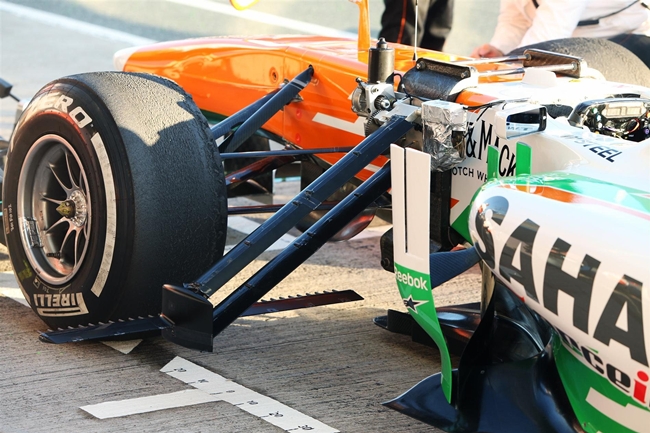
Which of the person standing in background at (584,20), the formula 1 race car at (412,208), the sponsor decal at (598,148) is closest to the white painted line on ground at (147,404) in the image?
the formula 1 race car at (412,208)

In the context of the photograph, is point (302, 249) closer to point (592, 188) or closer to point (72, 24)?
point (592, 188)

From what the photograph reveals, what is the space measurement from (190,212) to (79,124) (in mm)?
485

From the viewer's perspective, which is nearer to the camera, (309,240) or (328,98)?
(309,240)

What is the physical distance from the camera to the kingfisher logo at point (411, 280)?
Answer: 8.39ft

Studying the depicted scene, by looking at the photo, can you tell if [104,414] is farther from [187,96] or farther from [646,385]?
[646,385]

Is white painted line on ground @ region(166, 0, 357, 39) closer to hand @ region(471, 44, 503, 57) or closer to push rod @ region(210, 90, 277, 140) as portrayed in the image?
hand @ region(471, 44, 503, 57)

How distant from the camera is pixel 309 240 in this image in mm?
3234

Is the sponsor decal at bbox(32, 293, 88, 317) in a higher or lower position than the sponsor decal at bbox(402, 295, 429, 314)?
lower

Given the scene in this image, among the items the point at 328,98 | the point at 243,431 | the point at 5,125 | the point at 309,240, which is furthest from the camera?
the point at 5,125

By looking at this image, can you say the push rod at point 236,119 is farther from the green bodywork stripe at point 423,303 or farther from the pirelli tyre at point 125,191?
the green bodywork stripe at point 423,303

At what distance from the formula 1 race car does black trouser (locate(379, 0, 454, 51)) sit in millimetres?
2238

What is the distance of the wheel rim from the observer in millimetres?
3518

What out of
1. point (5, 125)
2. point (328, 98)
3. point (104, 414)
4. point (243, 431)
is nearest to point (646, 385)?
point (243, 431)

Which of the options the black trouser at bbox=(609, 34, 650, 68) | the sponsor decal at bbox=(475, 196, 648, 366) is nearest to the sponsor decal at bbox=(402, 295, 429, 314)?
the sponsor decal at bbox=(475, 196, 648, 366)
